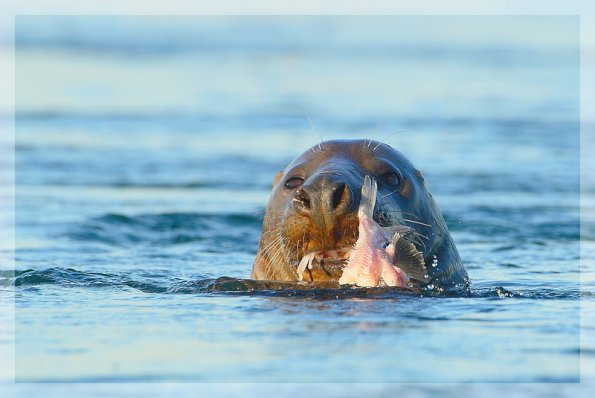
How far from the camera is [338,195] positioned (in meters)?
6.52

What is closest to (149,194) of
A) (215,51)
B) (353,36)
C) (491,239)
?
(491,239)

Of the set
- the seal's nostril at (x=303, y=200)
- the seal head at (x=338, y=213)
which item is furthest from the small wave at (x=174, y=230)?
the seal's nostril at (x=303, y=200)

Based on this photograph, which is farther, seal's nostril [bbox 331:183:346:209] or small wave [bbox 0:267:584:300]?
small wave [bbox 0:267:584:300]

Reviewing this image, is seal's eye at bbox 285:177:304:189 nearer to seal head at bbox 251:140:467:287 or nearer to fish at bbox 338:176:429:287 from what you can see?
seal head at bbox 251:140:467:287

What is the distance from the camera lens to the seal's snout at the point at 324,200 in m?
6.47

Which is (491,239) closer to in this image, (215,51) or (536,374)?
(536,374)

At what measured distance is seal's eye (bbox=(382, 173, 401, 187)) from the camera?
7.29 metres

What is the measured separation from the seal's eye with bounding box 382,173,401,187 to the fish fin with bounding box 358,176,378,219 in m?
0.62

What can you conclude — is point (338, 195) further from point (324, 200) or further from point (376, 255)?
point (376, 255)

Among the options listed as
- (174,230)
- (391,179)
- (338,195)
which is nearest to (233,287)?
(391,179)

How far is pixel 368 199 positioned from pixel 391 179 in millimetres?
729

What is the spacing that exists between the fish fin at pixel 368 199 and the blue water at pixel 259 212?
1.59 ft

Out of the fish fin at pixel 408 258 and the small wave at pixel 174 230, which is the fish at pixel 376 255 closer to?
the fish fin at pixel 408 258

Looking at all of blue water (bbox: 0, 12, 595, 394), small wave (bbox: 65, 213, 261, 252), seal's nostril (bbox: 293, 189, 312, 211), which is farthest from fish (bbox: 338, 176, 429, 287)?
small wave (bbox: 65, 213, 261, 252)
